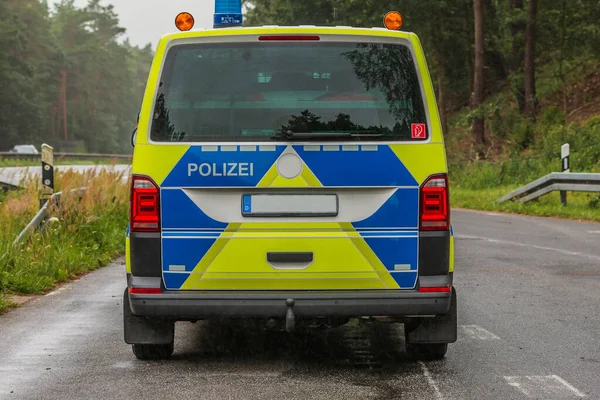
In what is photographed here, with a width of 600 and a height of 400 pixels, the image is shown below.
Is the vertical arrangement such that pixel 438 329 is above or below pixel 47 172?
below

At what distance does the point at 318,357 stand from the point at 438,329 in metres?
0.85

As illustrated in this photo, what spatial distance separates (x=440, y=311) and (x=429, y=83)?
1.32 metres

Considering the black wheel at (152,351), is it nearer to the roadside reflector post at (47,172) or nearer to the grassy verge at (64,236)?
the grassy verge at (64,236)

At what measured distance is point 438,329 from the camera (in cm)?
596

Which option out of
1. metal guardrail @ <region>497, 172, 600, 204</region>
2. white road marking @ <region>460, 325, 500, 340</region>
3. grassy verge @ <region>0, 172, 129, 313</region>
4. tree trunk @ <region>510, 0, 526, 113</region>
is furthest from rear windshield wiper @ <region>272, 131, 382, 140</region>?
tree trunk @ <region>510, 0, 526, 113</region>

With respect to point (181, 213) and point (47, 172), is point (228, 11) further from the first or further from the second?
point (181, 213)

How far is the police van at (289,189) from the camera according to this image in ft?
17.9

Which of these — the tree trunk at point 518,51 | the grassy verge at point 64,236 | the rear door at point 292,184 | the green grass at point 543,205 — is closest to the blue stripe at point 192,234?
the rear door at point 292,184

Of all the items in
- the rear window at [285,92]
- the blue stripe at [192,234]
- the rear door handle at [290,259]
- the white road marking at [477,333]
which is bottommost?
the white road marking at [477,333]

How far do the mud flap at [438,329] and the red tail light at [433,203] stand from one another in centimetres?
64

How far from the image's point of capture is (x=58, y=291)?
31.4 feet

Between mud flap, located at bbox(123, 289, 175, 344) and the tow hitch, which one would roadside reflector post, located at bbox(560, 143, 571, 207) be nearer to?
mud flap, located at bbox(123, 289, 175, 344)

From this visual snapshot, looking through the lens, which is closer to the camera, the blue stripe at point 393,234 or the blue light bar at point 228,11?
the blue stripe at point 393,234

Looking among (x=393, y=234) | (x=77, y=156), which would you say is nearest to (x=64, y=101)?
(x=77, y=156)
